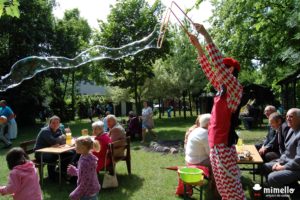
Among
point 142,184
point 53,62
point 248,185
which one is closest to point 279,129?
point 248,185

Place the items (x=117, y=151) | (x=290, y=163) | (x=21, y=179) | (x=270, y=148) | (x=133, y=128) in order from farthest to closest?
(x=133, y=128), (x=117, y=151), (x=270, y=148), (x=290, y=163), (x=21, y=179)

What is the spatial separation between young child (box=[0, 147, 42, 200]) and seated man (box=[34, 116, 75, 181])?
362cm

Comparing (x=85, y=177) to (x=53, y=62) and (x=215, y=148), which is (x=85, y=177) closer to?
(x=215, y=148)

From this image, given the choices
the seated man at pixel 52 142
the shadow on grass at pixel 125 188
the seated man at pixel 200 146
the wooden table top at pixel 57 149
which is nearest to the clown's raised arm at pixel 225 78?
the seated man at pixel 200 146

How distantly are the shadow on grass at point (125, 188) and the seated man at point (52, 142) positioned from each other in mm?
975

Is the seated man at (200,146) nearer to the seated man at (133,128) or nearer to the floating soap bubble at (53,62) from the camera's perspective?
the floating soap bubble at (53,62)

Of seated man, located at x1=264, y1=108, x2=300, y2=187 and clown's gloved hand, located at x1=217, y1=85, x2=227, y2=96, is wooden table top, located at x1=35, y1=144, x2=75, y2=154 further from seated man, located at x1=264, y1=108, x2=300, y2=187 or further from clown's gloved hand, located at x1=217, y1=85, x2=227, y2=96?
clown's gloved hand, located at x1=217, y1=85, x2=227, y2=96

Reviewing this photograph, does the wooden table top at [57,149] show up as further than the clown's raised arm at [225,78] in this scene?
Yes

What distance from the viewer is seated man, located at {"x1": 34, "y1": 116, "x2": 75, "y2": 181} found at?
823 centimetres

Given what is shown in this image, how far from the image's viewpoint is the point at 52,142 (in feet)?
27.3

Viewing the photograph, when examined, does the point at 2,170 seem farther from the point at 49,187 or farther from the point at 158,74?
the point at 158,74

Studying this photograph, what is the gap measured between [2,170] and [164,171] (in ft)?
14.9

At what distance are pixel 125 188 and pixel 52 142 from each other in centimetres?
213

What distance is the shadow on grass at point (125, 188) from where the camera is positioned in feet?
23.1
